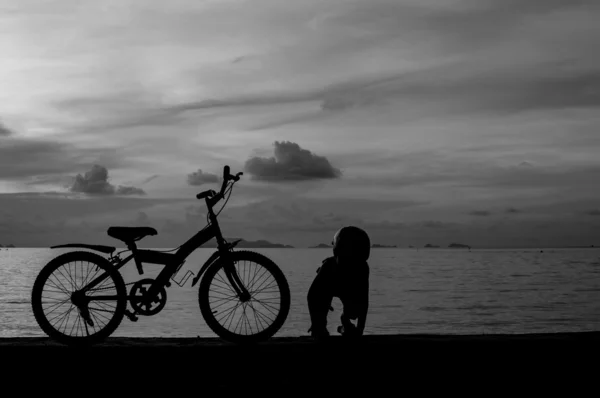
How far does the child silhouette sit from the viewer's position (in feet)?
20.6

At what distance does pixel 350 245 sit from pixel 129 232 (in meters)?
2.49

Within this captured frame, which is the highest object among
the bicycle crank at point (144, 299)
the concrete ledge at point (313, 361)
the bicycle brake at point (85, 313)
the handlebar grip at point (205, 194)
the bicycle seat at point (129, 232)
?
the handlebar grip at point (205, 194)

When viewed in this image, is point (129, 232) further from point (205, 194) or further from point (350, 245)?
point (350, 245)

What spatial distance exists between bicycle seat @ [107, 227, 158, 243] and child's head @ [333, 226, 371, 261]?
2.10 metres

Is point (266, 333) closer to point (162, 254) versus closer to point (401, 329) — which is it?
point (162, 254)

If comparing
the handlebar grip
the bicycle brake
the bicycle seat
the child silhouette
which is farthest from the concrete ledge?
the handlebar grip

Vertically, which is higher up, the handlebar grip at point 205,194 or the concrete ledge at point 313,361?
the handlebar grip at point 205,194

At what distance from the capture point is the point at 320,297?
6.32m

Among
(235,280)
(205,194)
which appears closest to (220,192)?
(205,194)

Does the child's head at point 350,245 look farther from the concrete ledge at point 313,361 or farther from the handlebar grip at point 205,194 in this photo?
the handlebar grip at point 205,194

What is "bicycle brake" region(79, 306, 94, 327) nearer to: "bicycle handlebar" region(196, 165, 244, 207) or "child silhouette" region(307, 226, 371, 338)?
"bicycle handlebar" region(196, 165, 244, 207)

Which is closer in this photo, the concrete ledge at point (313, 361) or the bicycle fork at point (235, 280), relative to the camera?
the concrete ledge at point (313, 361)

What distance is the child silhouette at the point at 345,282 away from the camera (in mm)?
6281

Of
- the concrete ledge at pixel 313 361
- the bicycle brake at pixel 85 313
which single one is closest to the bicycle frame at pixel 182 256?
the bicycle brake at pixel 85 313
